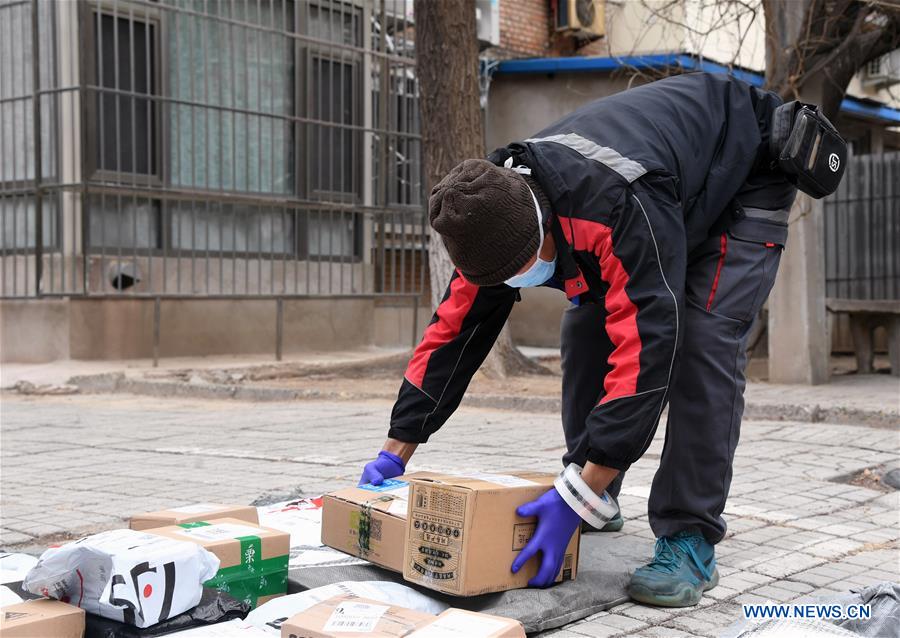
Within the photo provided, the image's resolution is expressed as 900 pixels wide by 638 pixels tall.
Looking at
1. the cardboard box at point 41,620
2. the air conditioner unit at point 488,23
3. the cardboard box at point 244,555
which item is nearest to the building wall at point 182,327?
the air conditioner unit at point 488,23

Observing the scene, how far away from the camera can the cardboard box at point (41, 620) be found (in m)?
2.26

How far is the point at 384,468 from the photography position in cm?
336

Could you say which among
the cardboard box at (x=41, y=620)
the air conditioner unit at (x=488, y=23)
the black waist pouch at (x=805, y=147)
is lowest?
the cardboard box at (x=41, y=620)

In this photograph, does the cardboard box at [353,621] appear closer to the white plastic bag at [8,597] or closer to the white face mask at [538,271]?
the white plastic bag at [8,597]

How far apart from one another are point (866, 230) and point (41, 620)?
9.54m

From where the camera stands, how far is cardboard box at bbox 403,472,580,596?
2729mm

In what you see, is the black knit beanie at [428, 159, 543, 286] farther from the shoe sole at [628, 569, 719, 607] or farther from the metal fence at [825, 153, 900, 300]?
the metal fence at [825, 153, 900, 300]

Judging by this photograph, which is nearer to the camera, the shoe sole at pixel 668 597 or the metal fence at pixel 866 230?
the shoe sole at pixel 668 597

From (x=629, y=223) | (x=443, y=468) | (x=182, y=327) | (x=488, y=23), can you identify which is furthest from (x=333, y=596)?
(x=488, y=23)

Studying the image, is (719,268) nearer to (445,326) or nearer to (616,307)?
(616,307)

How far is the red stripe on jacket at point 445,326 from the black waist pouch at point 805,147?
3.28 feet

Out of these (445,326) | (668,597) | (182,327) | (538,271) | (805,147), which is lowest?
(668,597)

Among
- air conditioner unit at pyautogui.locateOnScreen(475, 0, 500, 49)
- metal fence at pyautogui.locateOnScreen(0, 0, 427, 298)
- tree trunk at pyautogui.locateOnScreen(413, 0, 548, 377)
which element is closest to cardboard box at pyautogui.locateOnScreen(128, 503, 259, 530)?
tree trunk at pyautogui.locateOnScreen(413, 0, 548, 377)

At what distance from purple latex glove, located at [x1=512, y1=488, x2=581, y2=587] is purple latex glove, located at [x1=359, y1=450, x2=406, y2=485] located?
2.06 feet
